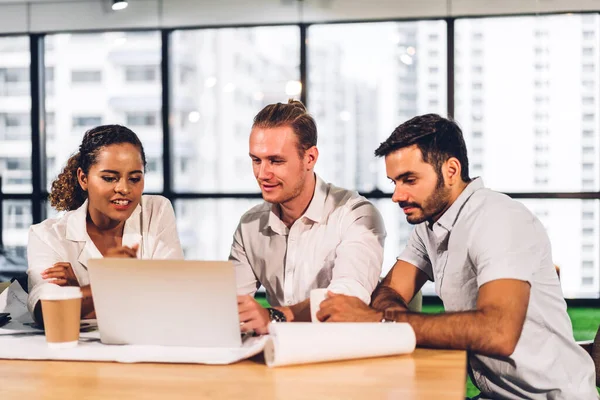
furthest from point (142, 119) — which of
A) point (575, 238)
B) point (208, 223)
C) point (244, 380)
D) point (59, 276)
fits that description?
point (244, 380)

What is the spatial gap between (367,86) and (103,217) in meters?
4.21

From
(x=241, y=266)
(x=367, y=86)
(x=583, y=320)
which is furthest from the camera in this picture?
(x=367, y=86)

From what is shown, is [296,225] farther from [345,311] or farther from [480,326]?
[480,326]

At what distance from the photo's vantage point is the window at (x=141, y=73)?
6.53 m

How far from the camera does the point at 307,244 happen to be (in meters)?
2.44

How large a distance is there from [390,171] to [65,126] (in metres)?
5.39

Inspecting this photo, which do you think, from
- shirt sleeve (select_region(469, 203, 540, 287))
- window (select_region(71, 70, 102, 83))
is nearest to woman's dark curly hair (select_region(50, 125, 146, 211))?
shirt sleeve (select_region(469, 203, 540, 287))

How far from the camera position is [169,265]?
157cm

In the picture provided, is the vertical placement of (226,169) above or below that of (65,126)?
below

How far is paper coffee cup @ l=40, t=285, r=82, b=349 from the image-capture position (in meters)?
1.66

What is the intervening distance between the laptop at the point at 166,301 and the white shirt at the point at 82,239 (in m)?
0.40

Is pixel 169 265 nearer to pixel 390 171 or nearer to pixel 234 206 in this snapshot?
pixel 390 171

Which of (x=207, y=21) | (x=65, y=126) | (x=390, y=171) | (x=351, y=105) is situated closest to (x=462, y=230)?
(x=390, y=171)

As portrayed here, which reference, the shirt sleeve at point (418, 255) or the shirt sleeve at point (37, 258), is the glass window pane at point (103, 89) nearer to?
the shirt sleeve at point (37, 258)
